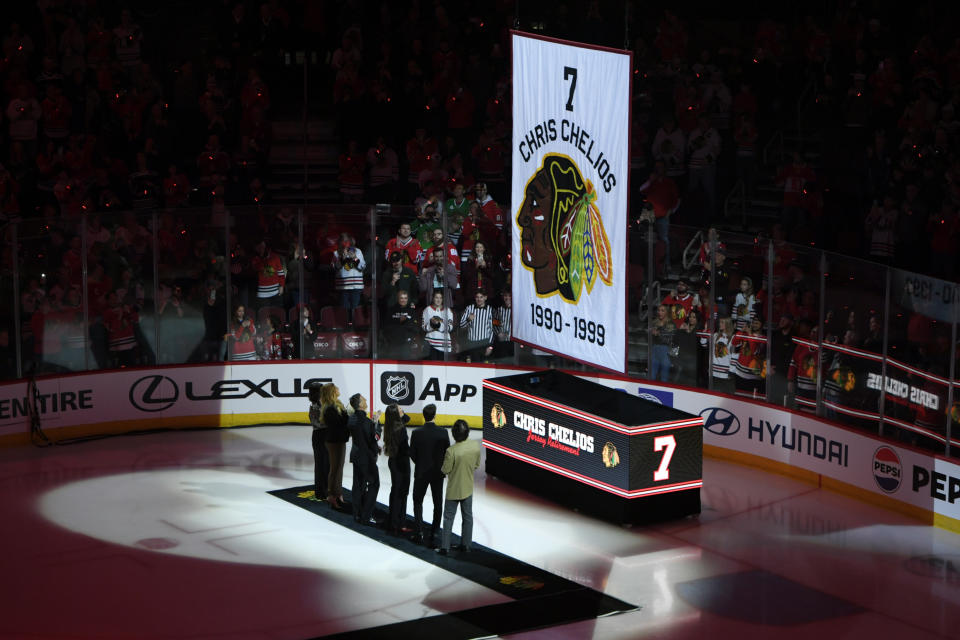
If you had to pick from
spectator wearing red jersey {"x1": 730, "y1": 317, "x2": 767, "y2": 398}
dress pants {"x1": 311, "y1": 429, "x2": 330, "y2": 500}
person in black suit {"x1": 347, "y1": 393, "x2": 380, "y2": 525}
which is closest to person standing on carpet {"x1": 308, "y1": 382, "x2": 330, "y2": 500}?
dress pants {"x1": 311, "y1": 429, "x2": 330, "y2": 500}

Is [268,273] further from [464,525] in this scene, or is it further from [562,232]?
[464,525]

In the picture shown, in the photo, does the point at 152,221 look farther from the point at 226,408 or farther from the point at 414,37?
the point at 414,37

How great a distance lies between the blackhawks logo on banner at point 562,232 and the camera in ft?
48.6

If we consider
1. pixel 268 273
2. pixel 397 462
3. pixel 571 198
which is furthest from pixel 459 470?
pixel 268 273

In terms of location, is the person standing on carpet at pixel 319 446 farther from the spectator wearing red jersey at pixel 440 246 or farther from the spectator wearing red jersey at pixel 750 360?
the spectator wearing red jersey at pixel 750 360

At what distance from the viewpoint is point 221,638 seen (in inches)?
467

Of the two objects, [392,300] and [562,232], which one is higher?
[562,232]

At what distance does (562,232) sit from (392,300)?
4371 millimetres

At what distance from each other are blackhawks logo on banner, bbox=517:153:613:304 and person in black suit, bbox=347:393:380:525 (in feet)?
8.31

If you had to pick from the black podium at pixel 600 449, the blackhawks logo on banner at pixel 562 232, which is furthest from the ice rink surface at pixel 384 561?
the blackhawks logo on banner at pixel 562 232

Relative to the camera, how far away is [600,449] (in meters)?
15.1

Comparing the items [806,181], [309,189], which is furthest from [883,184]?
[309,189]

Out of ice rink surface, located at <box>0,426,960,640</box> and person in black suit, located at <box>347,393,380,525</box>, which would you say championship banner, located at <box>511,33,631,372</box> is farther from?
person in black suit, located at <box>347,393,380,525</box>

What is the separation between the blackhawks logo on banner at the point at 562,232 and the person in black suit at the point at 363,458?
8.31ft
